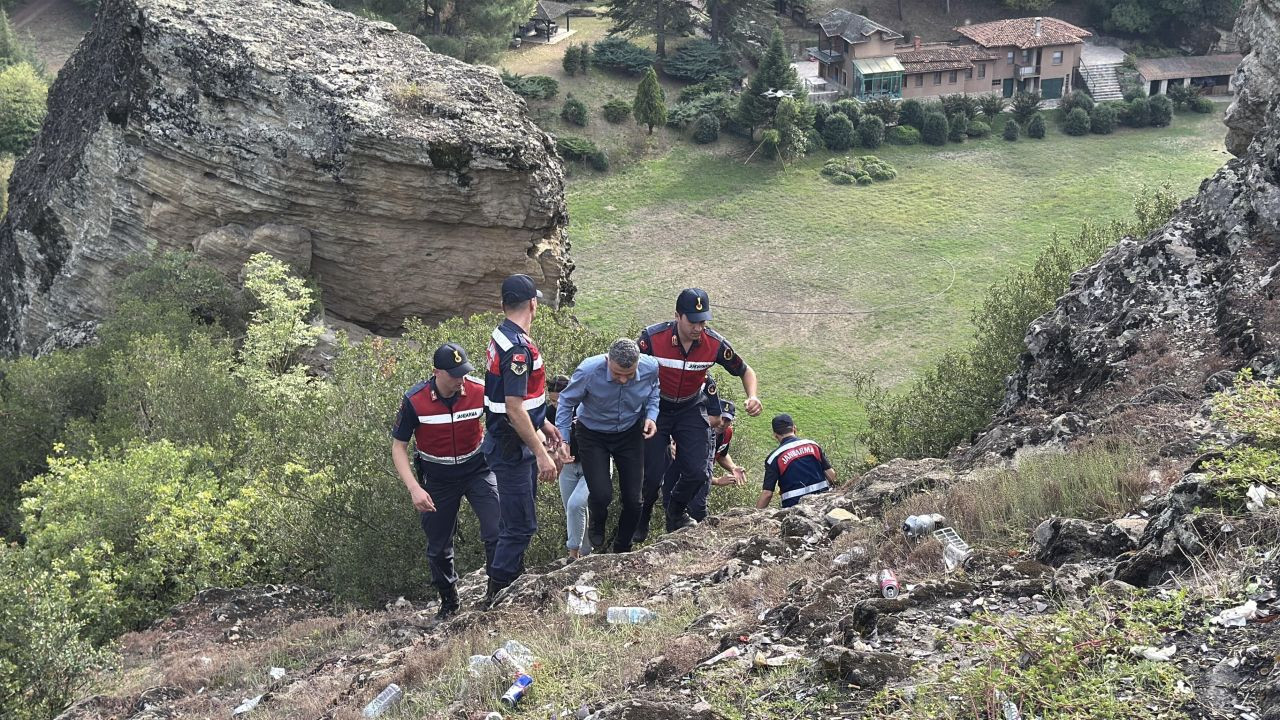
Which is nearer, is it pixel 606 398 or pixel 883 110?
pixel 606 398

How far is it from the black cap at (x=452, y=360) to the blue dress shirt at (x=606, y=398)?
1026mm

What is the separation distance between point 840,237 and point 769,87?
9475 millimetres

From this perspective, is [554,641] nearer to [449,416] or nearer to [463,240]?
[449,416]

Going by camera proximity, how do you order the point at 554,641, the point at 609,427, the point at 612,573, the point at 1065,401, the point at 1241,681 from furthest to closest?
the point at 1065,401, the point at 609,427, the point at 612,573, the point at 554,641, the point at 1241,681

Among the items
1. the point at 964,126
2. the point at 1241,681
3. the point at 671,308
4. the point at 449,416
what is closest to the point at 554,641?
the point at 449,416

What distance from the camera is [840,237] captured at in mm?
45312

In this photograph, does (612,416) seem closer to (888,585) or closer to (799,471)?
(799,471)

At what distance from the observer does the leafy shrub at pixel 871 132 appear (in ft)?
173

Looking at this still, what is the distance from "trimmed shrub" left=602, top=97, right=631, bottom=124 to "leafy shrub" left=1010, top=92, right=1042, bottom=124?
18.2 metres

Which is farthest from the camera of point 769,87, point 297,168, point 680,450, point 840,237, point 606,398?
point 769,87

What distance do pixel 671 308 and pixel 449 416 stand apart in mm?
30418

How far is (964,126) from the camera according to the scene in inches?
2137

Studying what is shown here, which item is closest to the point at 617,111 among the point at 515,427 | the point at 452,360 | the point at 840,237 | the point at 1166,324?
the point at 840,237

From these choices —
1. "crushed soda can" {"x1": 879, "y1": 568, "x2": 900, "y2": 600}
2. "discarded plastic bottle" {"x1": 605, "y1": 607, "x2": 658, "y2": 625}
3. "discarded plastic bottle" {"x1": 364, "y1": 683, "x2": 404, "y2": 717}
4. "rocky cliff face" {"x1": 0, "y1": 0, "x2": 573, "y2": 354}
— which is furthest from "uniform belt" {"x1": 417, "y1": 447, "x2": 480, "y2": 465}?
"rocky cliff face" {"x1": 0, "y1": 0, "x2": 573, "y2": 354}
